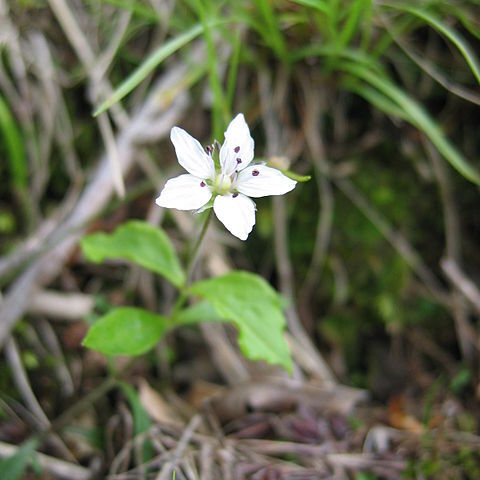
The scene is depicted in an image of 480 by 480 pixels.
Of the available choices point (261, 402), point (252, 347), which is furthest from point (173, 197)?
point (261, 402)

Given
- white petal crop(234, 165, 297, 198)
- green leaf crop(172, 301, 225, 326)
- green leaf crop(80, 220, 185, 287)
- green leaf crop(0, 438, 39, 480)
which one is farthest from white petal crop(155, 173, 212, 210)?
green leaf crop(0, 438, 39, 480)

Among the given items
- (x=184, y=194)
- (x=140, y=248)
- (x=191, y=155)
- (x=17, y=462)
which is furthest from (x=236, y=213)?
(x=17, y=462)

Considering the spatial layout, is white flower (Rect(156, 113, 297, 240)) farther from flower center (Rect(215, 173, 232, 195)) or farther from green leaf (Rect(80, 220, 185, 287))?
green leaf (Rect(80, 220, 185, 287))

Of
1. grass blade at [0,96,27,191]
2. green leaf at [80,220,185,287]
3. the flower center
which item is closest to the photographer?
the flower center

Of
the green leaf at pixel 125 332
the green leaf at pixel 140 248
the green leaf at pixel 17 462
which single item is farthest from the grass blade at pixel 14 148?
the green leaf at pixel 17 462

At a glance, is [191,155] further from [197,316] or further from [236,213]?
[197,316]
